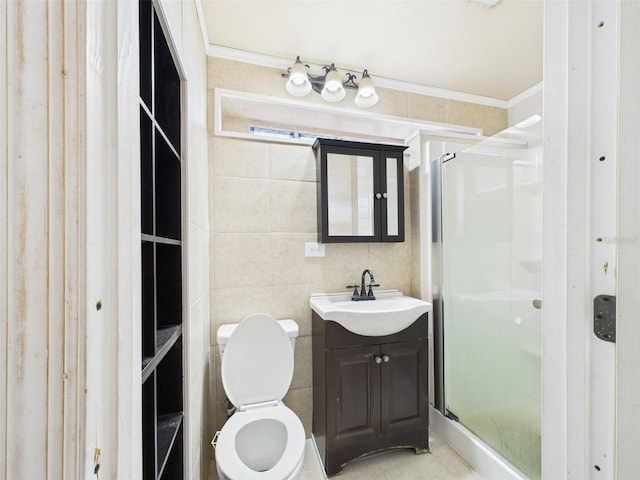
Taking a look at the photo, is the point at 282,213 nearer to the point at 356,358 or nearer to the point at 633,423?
the point at 356,358

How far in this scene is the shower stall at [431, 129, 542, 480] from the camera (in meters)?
1.31

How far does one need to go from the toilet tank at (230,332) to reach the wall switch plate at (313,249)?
0.43m

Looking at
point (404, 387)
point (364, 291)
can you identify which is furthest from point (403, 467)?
point (364, 291)

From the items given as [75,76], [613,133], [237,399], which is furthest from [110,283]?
[237,399]

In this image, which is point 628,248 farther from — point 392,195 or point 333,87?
point 333,87

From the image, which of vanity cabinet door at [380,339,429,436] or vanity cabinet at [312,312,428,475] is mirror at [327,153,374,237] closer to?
vanity cabinet at [312,312,428,475]

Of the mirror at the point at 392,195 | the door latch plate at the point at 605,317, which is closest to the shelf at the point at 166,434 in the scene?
the door latch plate at the point at 605,317

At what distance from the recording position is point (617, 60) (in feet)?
1.65

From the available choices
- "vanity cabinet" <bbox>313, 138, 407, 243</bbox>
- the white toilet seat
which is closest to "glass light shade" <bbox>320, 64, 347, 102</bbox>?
"vanity cabinet" <bbox>313, 138, 407, 243</bbox>

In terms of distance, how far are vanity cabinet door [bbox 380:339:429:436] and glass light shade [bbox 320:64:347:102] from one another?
1.55m

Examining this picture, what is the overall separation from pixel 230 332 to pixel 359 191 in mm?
1150

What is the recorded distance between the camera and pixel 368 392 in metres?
1.56

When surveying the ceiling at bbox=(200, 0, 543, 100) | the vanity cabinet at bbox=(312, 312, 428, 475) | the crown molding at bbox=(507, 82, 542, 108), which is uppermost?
the ceiling at bbox=(200, 0, 543, 100)

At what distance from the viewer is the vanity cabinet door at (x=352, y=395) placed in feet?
4.94
